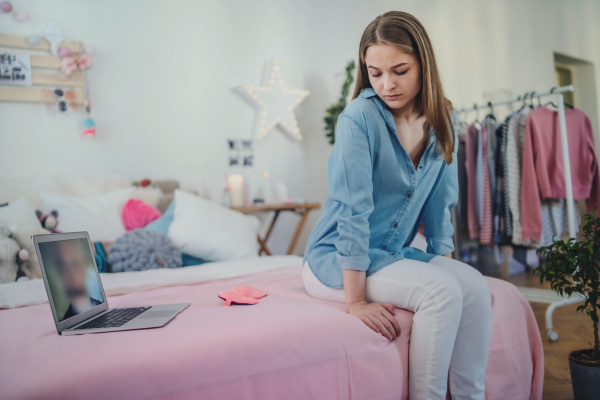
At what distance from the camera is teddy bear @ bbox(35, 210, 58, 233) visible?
6.69 feet

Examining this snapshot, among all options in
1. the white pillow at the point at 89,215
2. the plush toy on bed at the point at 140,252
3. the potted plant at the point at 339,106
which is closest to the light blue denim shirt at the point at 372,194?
the plush toy on bed at the point at 140,252

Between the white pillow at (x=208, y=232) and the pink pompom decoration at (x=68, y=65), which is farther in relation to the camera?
the pink pompom decoration at (x=68, y=65)

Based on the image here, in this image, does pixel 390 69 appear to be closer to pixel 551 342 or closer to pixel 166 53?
pixel 551 342

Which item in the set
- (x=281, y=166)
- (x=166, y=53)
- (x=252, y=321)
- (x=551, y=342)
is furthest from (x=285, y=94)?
(x=252, y=321)

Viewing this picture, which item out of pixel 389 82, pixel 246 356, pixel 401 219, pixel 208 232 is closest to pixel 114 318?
pixel 246 356

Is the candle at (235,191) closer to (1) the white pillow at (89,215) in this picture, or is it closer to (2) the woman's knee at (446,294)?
(1) the white pillow at (89,215)

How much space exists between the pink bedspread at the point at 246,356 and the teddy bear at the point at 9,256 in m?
0.51

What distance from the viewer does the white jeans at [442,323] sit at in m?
0.99

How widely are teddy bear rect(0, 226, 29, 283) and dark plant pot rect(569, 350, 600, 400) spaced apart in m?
1.86

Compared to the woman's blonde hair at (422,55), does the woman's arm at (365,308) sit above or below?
below

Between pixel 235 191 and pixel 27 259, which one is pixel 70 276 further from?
pixel 235 191

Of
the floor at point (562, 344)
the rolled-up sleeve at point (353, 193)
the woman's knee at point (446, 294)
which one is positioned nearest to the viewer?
the woman's knee at point (446, 294)

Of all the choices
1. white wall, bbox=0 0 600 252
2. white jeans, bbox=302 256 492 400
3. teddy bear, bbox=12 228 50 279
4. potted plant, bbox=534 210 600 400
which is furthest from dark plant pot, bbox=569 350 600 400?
white wall, bbox=0 0 600 252

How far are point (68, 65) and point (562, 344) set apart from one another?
9.43 ft
